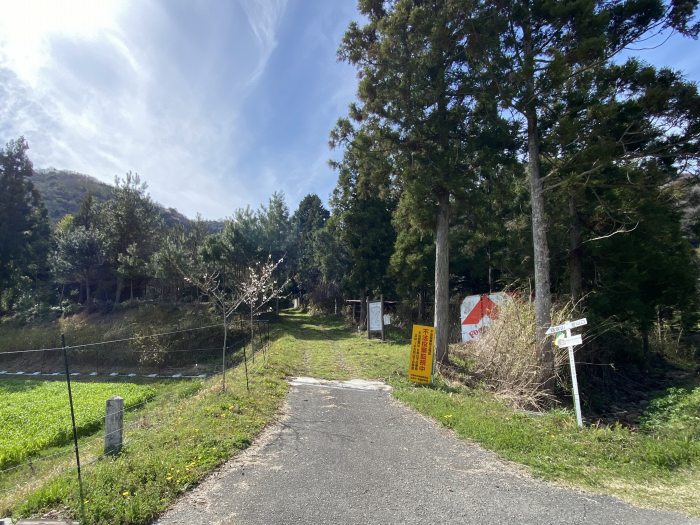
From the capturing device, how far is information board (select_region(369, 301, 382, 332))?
760 inches

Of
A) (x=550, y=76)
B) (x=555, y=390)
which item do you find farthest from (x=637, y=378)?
(x=550, y=76)

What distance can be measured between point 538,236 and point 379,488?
730cm

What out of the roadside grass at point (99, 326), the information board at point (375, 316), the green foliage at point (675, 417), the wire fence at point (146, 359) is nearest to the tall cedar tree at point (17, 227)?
the roadside grass at point (99, 326)

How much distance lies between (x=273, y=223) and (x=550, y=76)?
2377 centimetres

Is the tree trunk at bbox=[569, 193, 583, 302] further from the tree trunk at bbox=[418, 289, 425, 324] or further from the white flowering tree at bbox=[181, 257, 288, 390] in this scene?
the white flowering tree at bbox=[181, 257, 288, 390]

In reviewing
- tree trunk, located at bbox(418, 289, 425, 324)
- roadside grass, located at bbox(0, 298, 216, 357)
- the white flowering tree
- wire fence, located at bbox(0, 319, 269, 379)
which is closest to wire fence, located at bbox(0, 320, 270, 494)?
wire fence, located at bbox(0, 319, 269, 379)

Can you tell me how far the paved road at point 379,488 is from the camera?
132 inches

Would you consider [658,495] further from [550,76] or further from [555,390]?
[550,76]

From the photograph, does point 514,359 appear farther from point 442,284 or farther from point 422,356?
point 442,284

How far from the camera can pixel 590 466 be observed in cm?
441

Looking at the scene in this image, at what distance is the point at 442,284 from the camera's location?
11.3 metres

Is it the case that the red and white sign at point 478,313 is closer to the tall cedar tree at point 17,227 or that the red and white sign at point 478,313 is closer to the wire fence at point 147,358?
the wire fence at point 147,358

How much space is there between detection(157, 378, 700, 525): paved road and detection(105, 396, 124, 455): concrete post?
1.64 metres

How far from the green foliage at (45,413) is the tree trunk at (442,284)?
9.67 metres
